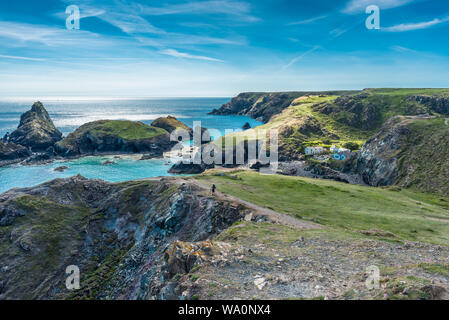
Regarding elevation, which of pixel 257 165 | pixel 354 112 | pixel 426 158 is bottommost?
pixel 257 165

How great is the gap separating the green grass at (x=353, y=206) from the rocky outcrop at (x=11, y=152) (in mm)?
113585

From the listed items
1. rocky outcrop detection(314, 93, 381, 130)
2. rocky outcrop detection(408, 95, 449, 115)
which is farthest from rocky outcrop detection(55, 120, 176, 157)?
rocky outcrop detection(408, 95, 449, 115)

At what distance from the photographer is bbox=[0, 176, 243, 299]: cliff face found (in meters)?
33.2

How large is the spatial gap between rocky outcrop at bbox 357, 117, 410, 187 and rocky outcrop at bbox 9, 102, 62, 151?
155659 millimetres

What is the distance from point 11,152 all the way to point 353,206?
143 m

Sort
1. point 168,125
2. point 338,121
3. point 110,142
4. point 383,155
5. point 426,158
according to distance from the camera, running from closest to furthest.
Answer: point 426,158
point 383,155
point 110,142
point 338,121
point 168,125

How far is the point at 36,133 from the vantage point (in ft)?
479

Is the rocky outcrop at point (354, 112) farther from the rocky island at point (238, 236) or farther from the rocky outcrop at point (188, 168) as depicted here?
the rocky outcrop at point (188, 168)

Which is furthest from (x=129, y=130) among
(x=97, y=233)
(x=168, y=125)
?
(x=97, y=233)

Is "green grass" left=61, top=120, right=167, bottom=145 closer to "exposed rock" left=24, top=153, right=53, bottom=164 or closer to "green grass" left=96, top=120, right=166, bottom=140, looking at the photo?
"green grass" left=96, top=120, right=166, bottom=140

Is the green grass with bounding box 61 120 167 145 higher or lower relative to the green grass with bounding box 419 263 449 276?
higher

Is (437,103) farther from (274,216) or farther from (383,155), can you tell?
(274,216)

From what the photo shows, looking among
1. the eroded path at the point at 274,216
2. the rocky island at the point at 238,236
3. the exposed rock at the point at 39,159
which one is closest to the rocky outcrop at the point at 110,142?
the exposed rock at the point at 39,159
